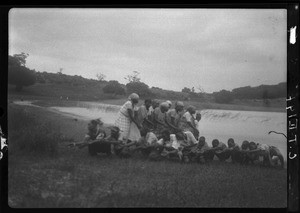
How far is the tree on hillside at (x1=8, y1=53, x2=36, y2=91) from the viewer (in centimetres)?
327

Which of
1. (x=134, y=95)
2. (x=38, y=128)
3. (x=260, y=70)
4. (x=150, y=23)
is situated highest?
(x=150, y=23)

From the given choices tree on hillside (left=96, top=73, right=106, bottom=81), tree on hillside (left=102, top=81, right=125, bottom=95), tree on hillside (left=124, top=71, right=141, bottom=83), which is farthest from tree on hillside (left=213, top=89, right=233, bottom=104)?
tree on hillside (left=96, top=73, right=106, bottom=81)

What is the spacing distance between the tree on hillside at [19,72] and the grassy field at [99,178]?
23cm

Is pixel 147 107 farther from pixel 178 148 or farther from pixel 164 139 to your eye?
pixel 178 148

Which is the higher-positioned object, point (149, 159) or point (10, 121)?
point (10, 121)

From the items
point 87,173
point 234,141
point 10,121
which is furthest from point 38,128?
point 234,141

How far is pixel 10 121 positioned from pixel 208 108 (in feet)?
6.08

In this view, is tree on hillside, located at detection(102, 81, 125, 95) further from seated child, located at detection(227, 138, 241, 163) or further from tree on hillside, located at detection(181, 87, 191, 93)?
seated child, located at detection(227, 138, 241, 163)

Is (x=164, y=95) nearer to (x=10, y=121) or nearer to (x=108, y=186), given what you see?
(x=108, y=186)

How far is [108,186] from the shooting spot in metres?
3.28

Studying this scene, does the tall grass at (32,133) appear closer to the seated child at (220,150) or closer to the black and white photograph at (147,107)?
the black and white photograph at (147,107)

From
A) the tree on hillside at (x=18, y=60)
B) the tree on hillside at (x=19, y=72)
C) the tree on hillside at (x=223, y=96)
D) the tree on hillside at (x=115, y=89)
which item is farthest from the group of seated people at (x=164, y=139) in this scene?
the tree on hillside at (x=18, y=60)

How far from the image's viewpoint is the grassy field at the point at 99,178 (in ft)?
10.7

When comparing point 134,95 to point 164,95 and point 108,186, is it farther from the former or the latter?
point 108,186
